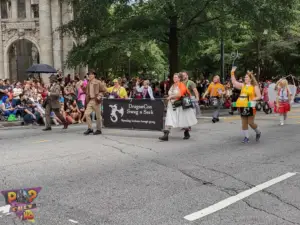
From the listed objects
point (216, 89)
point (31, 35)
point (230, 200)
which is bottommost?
point (230, 200)

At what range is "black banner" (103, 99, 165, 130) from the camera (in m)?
11.4

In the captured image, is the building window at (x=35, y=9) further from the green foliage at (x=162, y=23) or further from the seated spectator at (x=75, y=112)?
the seated spectator at (x=75, y=112)

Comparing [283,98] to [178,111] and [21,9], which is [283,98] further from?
[21,9]

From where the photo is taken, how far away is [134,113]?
11859 mm

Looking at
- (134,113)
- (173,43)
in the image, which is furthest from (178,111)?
(173,43)

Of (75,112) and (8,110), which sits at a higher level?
(8,110)

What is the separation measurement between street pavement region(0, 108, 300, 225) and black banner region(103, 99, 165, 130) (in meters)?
0.51

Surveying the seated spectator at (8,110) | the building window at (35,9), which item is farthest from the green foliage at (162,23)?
the building window at (35,9)

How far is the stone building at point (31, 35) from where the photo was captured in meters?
35.4

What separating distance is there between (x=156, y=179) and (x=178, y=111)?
4.26 meters

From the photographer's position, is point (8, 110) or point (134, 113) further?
point (8, 110)

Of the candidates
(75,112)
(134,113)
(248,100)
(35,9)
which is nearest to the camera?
(248,100)

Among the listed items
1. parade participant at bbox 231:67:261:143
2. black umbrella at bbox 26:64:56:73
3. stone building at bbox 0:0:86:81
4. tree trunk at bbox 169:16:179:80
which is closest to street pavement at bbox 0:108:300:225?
parade participant at bbox 231:67:261:143

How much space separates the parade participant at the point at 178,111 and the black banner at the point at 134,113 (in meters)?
0.68
